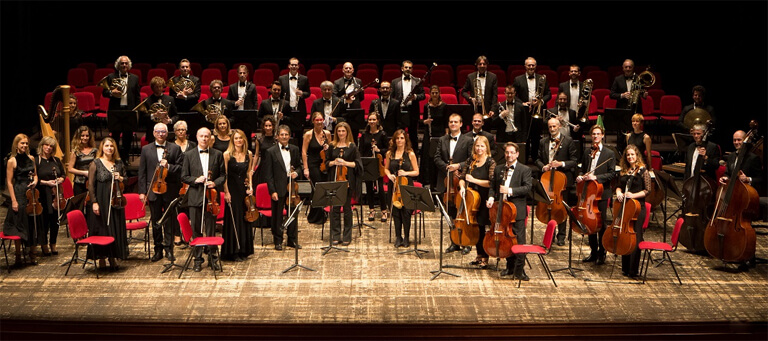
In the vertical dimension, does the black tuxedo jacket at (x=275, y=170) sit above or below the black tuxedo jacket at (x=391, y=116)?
below

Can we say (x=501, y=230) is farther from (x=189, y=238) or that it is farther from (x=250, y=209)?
(x=189, y=238)

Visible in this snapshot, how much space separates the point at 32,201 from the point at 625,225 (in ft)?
19.1

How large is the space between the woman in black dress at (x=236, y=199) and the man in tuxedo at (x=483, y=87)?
3.65 metres

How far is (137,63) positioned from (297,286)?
26.2ft

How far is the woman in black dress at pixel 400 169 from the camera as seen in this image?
28.5 feet

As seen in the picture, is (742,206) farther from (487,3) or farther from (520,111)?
(487,3)

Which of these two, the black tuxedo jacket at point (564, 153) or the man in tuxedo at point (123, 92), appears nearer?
the black tuxedo jacket at point (564, 153)

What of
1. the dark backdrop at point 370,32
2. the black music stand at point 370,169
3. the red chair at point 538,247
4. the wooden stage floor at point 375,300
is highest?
the dark backdrop at point 370,32

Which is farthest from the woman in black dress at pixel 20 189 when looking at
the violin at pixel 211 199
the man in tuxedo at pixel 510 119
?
the man in tuxedo at pixel 510 119

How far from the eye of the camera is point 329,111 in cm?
1021

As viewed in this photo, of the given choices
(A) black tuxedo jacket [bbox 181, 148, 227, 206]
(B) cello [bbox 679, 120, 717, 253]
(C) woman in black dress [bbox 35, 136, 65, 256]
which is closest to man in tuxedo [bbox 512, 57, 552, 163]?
(B) cello [bbox 679, 120, 717, 253]

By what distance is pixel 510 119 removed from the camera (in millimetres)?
10500

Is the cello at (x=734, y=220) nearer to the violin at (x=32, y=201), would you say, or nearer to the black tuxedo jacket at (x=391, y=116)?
the black tuxedo jacket at (x=391, y=116)

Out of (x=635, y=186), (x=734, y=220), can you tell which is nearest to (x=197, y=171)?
(x=635, y=186)
